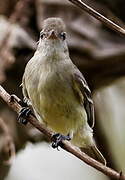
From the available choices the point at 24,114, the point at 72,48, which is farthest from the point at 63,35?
the point at 72,48

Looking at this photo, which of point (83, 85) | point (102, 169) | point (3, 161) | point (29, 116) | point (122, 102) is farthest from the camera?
point (122, 102)

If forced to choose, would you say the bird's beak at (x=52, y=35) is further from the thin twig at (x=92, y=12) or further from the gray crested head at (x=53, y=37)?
the thin twig at (x=92, y=12)

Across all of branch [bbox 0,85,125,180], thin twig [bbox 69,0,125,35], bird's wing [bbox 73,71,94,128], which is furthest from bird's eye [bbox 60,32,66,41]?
thin twig [bbox 69,0,125,35]

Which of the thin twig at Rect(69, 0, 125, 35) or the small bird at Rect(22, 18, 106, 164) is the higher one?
the thin twig at Rect(69, 0, 125, 35)

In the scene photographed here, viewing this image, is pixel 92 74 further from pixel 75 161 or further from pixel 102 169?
pixel 102 169

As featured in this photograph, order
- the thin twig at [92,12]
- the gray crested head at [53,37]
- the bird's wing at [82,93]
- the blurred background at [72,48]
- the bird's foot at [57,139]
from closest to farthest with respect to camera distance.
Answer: the thin twig at [92,12] < the bird's foot at [57,139] < the gray crested head at [53,37] < the bird's wing at [82,93] < the blurred background at [72,48]

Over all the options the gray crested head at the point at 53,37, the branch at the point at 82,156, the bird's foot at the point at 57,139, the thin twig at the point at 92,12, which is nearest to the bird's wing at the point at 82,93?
the gray crested head at the point at 53,37

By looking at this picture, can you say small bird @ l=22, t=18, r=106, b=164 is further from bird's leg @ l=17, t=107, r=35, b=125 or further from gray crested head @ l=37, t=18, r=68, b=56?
bird's leg @ l=17, t=107, r=35, b=125

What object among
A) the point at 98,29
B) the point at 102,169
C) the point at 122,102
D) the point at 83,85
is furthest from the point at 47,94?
the point at 122,102
